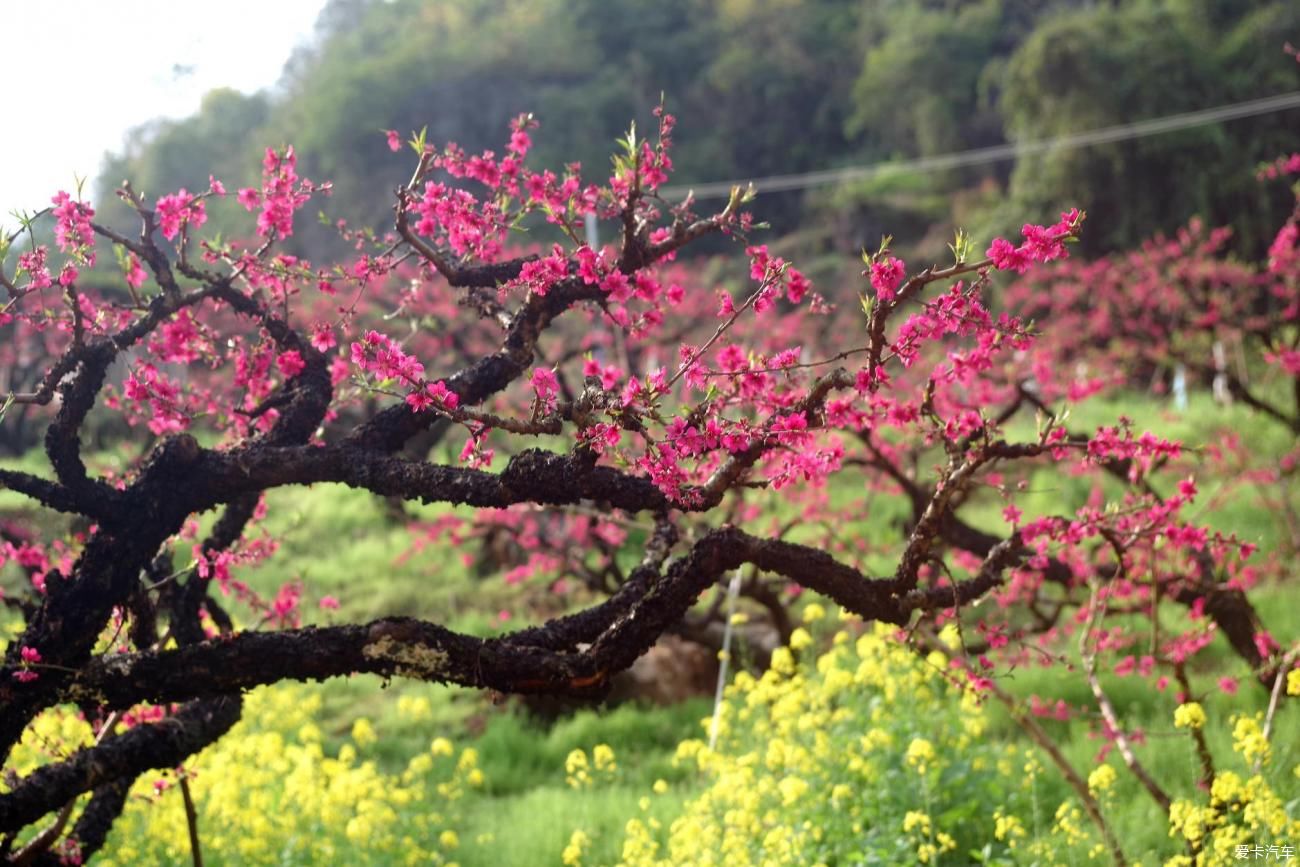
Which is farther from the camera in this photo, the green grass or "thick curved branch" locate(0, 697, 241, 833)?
the green grass

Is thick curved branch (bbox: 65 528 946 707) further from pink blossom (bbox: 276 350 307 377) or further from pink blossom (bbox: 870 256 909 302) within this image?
pink blossom (bbox: 276 350 307 377)

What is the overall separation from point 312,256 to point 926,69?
16.9 m

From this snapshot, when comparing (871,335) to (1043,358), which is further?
(1043,358)

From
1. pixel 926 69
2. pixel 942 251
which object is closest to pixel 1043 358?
pixel 942 251

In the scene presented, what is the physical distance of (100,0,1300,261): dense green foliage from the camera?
2081 centimetres

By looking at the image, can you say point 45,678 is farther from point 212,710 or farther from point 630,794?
point 630,794

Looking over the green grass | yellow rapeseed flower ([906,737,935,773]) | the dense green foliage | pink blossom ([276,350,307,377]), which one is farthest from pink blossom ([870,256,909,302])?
the dense green foliage

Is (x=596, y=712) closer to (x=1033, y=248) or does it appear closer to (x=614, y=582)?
(x=614, y=582)

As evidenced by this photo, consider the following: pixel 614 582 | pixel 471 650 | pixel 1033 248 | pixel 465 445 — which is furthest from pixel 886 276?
pixel 614 582

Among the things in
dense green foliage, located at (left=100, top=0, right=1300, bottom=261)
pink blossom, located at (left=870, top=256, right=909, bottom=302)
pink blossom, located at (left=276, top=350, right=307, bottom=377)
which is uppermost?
dense green foliage, located at (left=100, top=0, right=1300, bottom=261)

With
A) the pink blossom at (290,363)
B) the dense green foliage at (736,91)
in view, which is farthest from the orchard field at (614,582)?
the dense green foliage at (736,91)

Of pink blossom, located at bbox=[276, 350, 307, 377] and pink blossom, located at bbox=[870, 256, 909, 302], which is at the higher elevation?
pink blossom, located at bbox=[276, 350, 307, 377]

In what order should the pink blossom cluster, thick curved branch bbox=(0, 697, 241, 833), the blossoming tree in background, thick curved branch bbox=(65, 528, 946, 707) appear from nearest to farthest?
the pink blossom cluster, the blossoming tree in background, thick curved branch bbox=(65, 528, 946, 707), thick curved branch bbox=(0, 697, 241, 833)

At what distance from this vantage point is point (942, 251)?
78.6 feet
